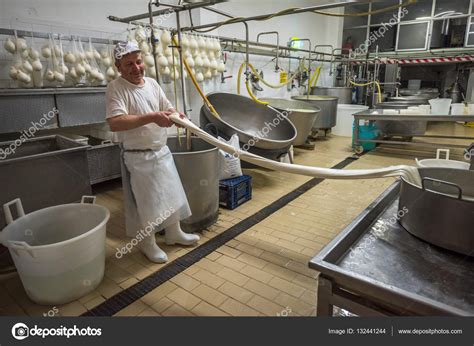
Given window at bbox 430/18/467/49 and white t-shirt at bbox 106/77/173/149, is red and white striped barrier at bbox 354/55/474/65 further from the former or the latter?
white t-shirt at bbox 106/77/173/149

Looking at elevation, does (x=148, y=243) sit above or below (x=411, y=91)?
below

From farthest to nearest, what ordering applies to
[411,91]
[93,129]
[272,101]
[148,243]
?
[411,91] < [272,101] < [93,129] < [148,243]

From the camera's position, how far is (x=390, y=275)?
95 cm

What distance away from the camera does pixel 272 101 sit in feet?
15.4

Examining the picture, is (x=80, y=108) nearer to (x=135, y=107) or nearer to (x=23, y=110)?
(x=23, y=110)

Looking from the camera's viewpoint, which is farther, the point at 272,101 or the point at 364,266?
the point at 272,101

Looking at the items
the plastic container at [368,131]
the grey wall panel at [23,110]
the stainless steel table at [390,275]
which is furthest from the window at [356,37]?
the stainless steel table at [390,275]

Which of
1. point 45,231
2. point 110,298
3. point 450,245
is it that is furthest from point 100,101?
point 450,245

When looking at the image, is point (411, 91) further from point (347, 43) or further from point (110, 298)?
point (110, 298)

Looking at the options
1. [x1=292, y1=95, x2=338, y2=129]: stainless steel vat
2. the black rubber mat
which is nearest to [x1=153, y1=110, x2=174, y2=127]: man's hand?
the black rubber mat

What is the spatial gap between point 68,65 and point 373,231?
274cm

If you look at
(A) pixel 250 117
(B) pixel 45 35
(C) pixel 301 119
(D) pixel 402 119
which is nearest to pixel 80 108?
(B) pixel 45 35

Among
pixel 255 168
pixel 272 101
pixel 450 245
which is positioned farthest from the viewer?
pixel 272 101

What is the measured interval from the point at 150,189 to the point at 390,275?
1249 mm
